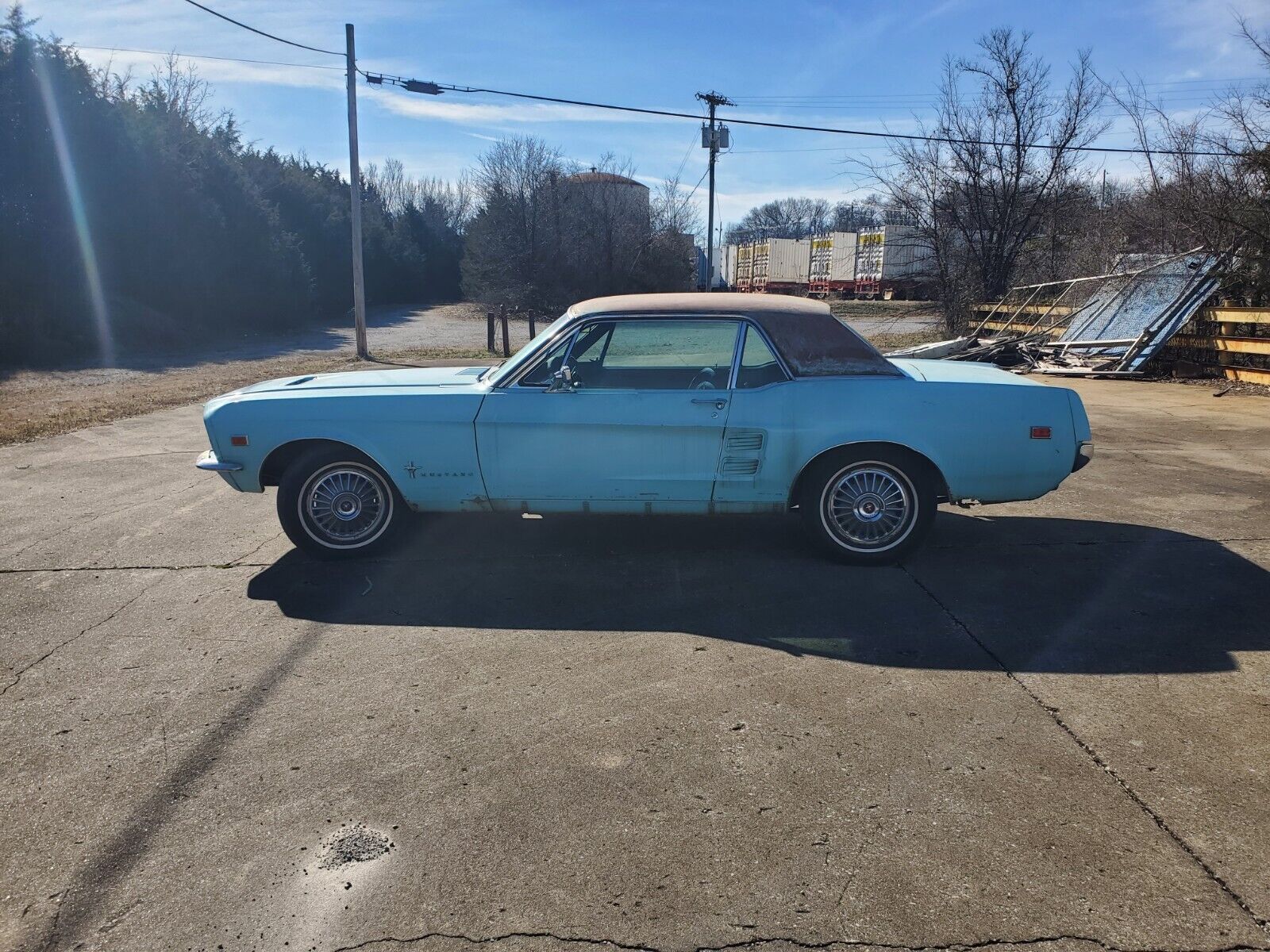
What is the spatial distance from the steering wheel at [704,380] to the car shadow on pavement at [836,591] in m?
1.03

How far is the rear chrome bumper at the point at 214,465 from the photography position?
5.17 metres

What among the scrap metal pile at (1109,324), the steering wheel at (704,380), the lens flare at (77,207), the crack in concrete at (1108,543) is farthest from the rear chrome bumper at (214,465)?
the lens flare at (77,207)

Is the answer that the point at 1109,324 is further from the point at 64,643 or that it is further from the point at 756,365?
the point at 64,643

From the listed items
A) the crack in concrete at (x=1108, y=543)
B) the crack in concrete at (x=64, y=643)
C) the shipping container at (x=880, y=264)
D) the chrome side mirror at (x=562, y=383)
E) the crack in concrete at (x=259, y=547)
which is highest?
the shipping container at (x=880, y=264)

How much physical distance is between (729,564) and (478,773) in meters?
2.45

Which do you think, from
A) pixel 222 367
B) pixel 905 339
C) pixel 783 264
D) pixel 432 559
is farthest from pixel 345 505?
pixel 783 264

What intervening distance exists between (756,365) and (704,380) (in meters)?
0.31

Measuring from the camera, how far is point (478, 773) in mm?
3021

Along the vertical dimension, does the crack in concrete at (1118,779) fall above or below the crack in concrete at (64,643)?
above

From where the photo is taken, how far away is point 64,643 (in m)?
4.16

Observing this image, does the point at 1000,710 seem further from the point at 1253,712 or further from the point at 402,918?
the point at 402,918

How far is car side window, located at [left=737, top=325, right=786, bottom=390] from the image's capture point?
198 inches

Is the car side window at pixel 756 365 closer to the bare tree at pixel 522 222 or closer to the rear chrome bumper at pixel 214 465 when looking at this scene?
the rear chrome bumper at pixel 214 465

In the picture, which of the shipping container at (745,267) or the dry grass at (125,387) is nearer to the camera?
the dry grass at (125,387)
